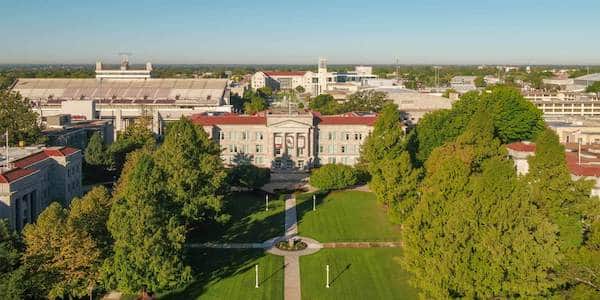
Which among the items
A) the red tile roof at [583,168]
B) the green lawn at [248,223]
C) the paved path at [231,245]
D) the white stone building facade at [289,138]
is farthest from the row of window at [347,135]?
the paved path at [231,245]

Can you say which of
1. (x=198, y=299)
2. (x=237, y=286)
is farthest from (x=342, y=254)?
(x=198, y=299)

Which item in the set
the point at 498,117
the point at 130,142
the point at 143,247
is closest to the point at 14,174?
the point at 143,247

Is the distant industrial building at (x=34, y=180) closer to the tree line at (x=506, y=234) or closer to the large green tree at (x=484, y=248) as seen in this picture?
the tree line at (x=506, y=234)

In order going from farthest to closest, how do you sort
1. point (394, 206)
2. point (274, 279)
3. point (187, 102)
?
point (187, 102)
point (394, 206)
point (274, 279)

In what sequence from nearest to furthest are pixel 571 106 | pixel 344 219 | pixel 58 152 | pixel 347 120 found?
pixel 344 219 < pixel 58 152 < pixel 347 120 < pixel 571 106

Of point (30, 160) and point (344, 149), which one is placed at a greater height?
point (30, 160)

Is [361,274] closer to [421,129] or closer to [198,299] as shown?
[198,299]

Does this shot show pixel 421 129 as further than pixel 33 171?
Yes

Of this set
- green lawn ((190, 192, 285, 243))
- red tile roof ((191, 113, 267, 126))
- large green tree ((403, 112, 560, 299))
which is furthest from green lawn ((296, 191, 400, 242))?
red tile roof ((191, 113, 267, 126))

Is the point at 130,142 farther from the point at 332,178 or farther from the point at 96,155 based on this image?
the point at 332,178
